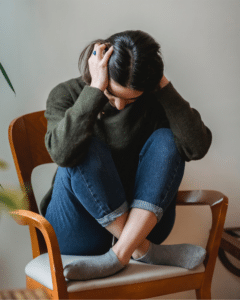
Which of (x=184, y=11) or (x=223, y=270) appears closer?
(x=184, y=11)

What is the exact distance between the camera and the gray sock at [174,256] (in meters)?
0.91

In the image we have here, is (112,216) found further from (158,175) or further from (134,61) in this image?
(134,61)

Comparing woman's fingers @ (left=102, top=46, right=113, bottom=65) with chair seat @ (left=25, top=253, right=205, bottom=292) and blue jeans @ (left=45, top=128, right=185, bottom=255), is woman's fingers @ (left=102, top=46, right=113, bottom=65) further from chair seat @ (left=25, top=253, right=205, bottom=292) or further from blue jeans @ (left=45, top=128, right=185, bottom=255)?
chair seat @ (left=25, top=253, right=205, bottom=292)

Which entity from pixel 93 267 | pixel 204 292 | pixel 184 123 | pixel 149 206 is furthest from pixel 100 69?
pixel 204 292

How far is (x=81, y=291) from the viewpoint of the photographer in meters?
0.81

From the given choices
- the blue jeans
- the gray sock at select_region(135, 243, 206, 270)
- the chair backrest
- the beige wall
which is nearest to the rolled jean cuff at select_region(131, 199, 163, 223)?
the blue jeans

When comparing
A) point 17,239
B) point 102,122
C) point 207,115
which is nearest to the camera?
point 102,122

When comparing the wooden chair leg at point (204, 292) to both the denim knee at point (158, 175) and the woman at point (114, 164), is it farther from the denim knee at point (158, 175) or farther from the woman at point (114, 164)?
the denim knee at point (158, 175)

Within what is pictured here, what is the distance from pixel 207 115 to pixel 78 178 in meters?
0.85

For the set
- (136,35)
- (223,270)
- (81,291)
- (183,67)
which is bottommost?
(223,270)

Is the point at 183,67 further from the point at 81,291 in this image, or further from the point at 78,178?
the point at 81,291

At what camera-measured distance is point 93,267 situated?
2.67 ft

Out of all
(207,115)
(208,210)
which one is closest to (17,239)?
(208,210)

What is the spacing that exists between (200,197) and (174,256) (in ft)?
0.77
